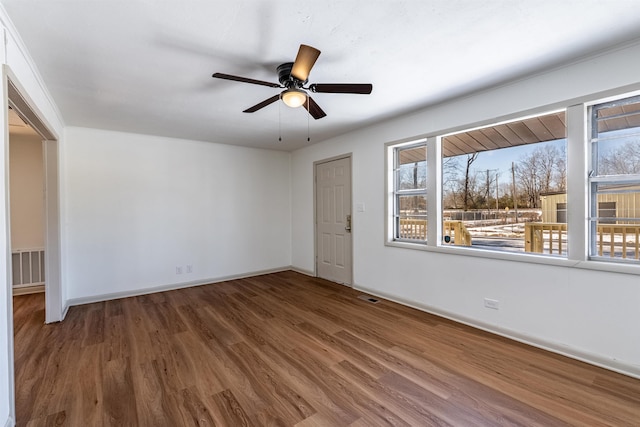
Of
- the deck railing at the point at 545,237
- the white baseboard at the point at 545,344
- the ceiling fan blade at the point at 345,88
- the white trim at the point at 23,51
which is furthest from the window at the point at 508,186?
the white trim at the point at 23,51

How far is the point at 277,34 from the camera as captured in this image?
6.19 feet

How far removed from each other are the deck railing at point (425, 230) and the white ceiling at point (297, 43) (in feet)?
4.73

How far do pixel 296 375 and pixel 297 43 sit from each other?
2.46 metres

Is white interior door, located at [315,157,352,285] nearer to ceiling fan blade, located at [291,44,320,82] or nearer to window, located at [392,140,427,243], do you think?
window, located at [392,140,427,243]

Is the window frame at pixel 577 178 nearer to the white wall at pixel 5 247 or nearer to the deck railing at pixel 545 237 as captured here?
the deck railing at pixel 545 237

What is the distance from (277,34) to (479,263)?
9.29ft

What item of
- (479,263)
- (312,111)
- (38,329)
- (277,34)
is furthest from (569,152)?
(38,329)

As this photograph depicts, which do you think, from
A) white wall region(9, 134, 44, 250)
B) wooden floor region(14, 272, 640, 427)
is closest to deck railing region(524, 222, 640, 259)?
wooden floor region(14, 272, 640, 427)

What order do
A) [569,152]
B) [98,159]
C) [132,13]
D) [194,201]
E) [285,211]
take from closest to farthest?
[132,13], [569,152], [98,159], [194,201], [285,211]

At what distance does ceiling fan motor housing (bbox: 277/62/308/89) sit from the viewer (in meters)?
2.23

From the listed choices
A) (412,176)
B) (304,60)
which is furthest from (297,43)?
(412,176)

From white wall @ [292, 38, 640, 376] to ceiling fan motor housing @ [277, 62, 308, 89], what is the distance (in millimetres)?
1846

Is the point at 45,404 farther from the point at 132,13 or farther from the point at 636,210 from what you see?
the point at 636,210

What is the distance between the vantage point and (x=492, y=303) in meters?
2.87
